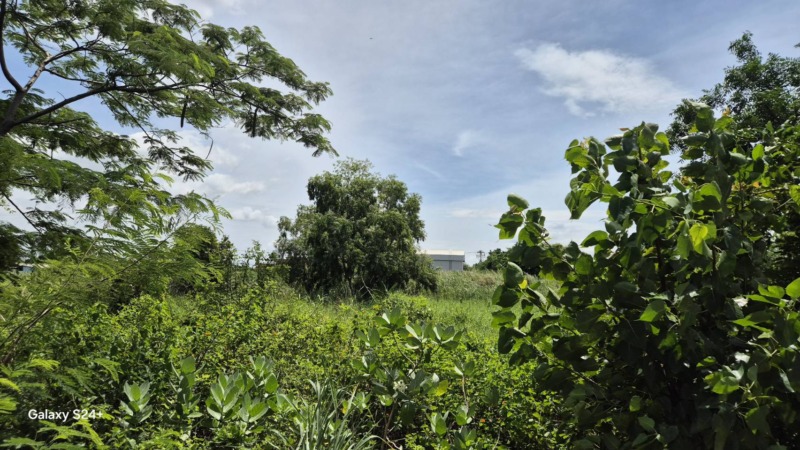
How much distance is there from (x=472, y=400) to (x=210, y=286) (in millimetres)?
3201

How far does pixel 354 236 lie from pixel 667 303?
42.3ft

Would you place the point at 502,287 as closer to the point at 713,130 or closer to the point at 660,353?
the point at 660,353

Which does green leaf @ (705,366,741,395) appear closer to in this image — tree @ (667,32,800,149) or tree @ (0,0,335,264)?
tree @ (0,0,335,264)

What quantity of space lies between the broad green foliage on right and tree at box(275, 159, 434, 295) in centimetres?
1165

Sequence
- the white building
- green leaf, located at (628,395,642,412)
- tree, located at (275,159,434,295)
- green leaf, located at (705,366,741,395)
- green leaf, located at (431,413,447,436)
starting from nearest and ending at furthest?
green leaf, located at (705,366,741,395), green leaf, located at (628,395,642,412), green leaf, located at (431,413,447,436), tree, located at (275,159,434,295), the white building

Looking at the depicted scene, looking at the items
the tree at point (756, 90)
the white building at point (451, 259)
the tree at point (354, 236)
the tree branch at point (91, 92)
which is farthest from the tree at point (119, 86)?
the white building at point (451, 259)

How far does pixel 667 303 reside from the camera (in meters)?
1.47

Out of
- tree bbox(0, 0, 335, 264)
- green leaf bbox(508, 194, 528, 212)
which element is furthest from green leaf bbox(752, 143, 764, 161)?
tree bbox(0, 0, 335, 264)

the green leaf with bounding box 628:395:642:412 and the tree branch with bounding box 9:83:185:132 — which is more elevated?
the tree branch with bounding box 9:83:185:132

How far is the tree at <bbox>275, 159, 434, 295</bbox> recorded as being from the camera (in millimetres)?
13883

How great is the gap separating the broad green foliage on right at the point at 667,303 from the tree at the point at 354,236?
11.6 metres

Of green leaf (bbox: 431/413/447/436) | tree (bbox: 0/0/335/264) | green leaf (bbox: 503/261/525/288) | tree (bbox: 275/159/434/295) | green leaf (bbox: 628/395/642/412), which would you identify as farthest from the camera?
tree (bbox: 275/159/434/295)

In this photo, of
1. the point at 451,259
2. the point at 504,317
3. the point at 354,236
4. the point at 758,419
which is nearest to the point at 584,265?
the point at 504,317

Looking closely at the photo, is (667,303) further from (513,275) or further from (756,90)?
(756,90)
